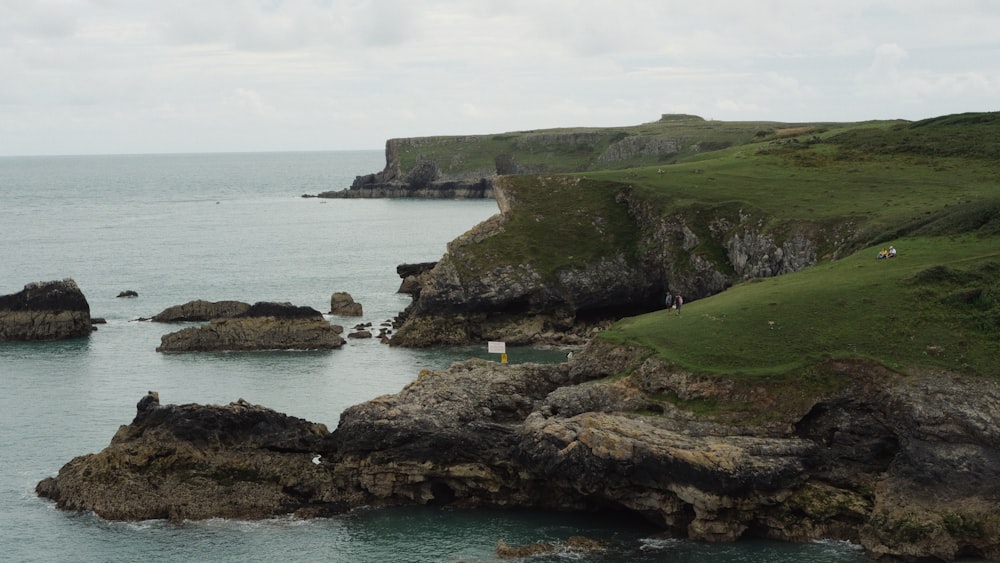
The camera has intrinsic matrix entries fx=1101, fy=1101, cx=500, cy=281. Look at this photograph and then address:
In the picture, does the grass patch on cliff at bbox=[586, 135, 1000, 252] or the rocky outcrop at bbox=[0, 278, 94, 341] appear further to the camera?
the rocky outcrop at bbox=[0, 278, 94, 341]

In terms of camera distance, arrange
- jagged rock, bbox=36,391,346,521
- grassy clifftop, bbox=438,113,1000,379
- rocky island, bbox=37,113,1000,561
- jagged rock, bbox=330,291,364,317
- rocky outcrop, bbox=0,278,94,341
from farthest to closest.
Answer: jagged rock, bbox=330,291,364,317 → rocky outcrop, bbox=0,278,94,341 → grassy clifftop, bbox=438,113,1000,379 → jagged rock, bbox=36,391,346,521 → rocky island, bbox=37,113,1000,561

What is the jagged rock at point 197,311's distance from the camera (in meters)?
92.9

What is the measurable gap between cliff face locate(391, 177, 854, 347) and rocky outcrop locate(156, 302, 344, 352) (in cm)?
604

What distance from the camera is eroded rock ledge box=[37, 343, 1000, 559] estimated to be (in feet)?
140

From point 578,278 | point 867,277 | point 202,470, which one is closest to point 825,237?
point 578,278

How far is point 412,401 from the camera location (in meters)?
50.9

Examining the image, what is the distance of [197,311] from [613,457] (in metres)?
60.0

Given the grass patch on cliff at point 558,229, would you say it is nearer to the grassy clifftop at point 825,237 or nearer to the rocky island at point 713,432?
the grassy clifftop at point 825,237

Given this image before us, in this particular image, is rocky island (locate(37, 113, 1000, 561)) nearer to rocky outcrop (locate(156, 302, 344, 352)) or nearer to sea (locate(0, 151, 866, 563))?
sea (locate(0, 151, 866, 563))

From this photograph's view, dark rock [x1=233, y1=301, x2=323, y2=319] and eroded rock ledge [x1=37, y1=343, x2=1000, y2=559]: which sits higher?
dark rock [x1=233, y1=301, x2=323, y2=319]

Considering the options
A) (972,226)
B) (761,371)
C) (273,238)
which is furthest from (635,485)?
(273,238)

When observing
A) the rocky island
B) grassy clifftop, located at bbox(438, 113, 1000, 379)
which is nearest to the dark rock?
grassy clifftop, located at bbox(438, 113, 1000, 379)

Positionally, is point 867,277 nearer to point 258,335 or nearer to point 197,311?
point 258,335

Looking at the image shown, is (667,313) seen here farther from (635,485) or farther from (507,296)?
(507,296)
